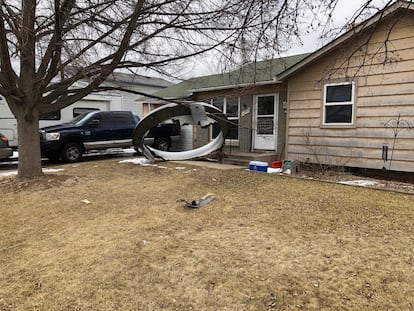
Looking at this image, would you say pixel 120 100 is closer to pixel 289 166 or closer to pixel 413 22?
pixel 289 166

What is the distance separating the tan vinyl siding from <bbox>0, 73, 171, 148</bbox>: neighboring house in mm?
4403

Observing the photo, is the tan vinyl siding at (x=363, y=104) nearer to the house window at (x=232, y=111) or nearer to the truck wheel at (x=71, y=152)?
the house window at (x=232, y=111)

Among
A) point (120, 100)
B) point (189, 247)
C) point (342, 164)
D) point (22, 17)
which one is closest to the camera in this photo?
point (189, 247)

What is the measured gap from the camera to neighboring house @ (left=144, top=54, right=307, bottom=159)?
34.4 ft

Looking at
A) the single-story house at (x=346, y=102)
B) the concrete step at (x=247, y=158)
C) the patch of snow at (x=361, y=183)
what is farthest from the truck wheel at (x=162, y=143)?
the patch of snow at (x=361, y=183)

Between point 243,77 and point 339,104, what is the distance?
3695 mm

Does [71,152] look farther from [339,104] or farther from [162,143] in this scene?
[339,104]

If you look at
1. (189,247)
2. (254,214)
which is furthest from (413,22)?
(189,247)

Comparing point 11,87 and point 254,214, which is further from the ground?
point 11,87

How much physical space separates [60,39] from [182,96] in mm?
7068

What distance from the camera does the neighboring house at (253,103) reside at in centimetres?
1048

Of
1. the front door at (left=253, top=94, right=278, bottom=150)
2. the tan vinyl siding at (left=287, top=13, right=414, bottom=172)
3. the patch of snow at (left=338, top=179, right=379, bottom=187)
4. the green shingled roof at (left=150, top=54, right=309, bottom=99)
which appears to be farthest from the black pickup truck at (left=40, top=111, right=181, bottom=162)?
the patch of snow at (left=338, top=179, right=379, bottom=187)

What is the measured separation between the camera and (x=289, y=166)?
886cm

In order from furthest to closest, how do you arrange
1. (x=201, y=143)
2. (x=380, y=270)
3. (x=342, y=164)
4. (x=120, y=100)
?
(x=120, y=100) → (x=201, y=143) → (x=342, y=164) → (x=380, y=270)
